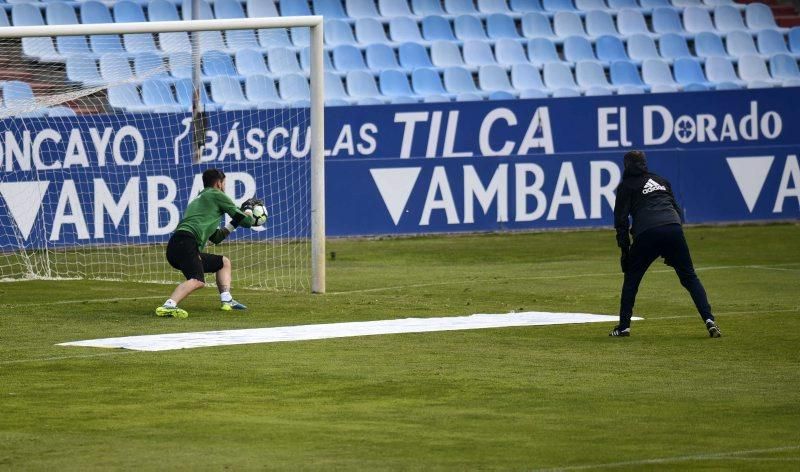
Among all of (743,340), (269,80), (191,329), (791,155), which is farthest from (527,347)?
(791,155)

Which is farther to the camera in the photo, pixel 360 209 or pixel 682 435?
pixel 360 209

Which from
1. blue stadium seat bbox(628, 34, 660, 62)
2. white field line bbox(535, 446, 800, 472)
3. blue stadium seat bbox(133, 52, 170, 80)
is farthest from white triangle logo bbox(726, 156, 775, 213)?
white field line bbox(535, 446, 800, 472)

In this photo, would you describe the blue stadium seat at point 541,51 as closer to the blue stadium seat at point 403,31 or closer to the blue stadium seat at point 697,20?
the blue stadium seat at point 403,31

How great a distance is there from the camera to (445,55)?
2814 centimetres

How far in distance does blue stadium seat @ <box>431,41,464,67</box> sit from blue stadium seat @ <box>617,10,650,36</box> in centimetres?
408

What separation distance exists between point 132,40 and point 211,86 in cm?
164

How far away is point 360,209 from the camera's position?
80.0 feet

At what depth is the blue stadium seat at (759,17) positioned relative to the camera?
31827 mm

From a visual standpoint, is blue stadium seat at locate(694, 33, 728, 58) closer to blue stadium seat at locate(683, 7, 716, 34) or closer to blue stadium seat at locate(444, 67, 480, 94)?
blue stadium seat at locate(683, 7, 716, 34)

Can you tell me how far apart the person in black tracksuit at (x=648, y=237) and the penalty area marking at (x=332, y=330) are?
1.30m

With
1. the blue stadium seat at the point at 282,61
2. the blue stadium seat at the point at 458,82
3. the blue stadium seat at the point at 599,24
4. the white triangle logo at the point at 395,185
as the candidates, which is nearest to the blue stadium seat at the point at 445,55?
the blue stadium seat at the point at 458,82

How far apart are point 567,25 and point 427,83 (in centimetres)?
401

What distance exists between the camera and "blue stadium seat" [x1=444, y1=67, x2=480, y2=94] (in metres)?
27.5

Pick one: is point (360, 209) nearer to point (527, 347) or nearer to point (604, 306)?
point (604, 306)
